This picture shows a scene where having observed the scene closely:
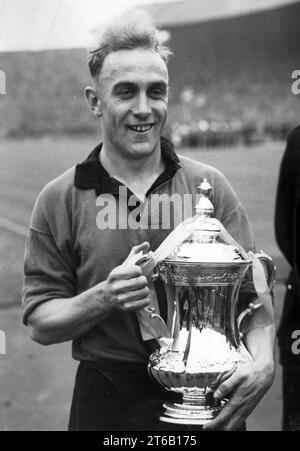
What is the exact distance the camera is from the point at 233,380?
2.05 meters

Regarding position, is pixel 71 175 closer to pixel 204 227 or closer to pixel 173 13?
pixel 204 227

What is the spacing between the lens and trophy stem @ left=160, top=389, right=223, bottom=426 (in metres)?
2.08

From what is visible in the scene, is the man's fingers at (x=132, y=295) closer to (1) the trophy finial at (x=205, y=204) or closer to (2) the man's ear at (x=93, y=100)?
(1) the trophy finial at (x=205, y=204)

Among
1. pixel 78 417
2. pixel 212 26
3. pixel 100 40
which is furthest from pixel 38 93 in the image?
pixel 78 417

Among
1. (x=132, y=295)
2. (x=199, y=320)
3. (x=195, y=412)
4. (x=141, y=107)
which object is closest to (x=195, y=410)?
(x=195, y=412)

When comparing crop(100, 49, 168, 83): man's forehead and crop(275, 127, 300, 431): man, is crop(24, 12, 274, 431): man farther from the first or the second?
crop(275, 127, 300, 431): man

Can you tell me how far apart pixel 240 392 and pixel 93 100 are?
2.92 ft

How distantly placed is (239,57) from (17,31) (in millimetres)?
686

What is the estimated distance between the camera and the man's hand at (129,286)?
2.04 metres

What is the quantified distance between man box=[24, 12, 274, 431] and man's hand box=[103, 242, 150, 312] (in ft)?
0.16

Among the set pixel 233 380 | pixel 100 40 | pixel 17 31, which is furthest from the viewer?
pixel 17 31

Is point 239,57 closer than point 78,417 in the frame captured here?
No

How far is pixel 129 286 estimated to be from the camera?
6.70 feet

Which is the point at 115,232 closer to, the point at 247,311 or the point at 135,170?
the point at 135,170
